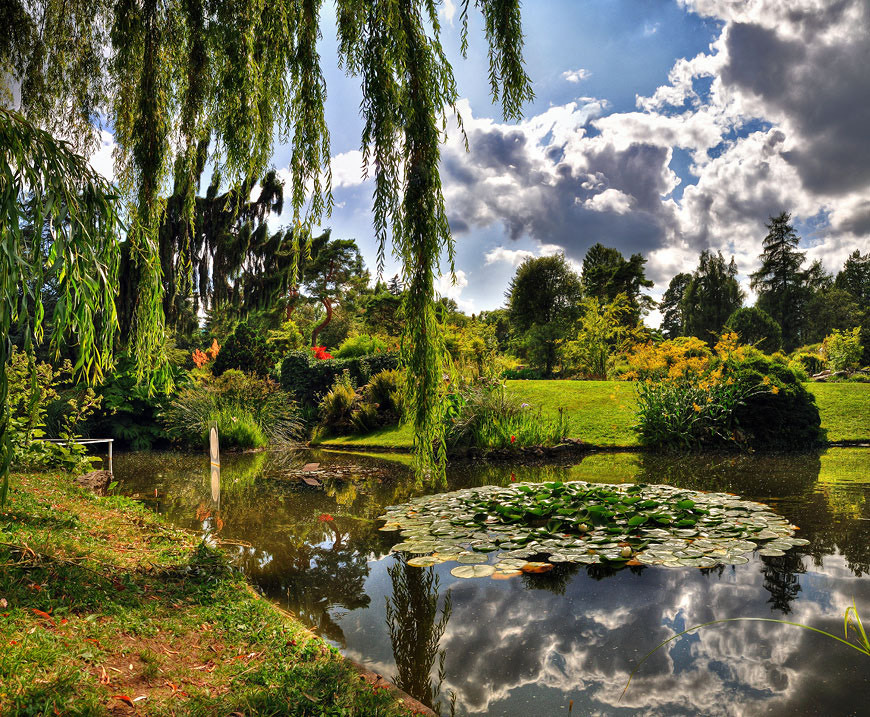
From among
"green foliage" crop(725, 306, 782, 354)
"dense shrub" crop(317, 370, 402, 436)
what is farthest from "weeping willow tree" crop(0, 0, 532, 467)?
"green foliage" crop(725, 306, 782, 354)

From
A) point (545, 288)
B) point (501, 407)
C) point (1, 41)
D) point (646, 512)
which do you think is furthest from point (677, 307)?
point (1, 41)

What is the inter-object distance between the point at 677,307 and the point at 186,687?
47.1 meters

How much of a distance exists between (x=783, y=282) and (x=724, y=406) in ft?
114

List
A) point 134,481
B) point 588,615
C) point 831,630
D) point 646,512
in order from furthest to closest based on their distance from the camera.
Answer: point 134,481 < point 646,512 < point 588,615 < point 831,630

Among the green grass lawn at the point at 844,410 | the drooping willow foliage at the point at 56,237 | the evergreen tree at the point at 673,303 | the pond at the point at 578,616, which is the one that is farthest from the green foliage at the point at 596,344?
the evergreen tree at the point at 673,303

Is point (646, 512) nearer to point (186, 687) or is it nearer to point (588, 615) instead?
point (588, 615)

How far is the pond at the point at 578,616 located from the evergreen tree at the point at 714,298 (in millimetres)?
33646

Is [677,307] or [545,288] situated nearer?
[545,288]

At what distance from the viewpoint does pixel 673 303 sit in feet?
147

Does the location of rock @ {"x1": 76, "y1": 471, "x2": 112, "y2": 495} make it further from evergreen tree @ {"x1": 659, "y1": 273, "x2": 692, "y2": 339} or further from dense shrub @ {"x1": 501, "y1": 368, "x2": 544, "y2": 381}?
evergreen tree @ {"x1": 659, "y1": 273, "x2": 692, "y2": 339}

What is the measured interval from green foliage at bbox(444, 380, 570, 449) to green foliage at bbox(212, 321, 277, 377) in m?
6.36

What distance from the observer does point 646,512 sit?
4441 millimetres

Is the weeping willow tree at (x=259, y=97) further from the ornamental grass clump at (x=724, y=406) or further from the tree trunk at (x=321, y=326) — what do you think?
the tree trunk at (x=321, y=326)

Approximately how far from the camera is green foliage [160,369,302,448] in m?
10.5
